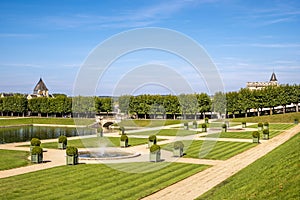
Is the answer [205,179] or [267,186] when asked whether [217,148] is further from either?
[267,186]

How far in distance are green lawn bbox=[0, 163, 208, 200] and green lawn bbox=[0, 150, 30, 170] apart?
2922 millimetres

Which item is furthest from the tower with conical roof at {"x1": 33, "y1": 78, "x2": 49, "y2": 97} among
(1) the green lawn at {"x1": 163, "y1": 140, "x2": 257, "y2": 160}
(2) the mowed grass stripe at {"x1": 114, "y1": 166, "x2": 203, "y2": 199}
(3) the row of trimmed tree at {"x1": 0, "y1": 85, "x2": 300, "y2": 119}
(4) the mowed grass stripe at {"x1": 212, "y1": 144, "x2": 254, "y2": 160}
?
(2) the mowed grass stripe at {"x1": 114, "y1": 166, "x2": 203, "y2": 199}

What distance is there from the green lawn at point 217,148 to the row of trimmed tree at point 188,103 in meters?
38.6

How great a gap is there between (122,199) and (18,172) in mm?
8093

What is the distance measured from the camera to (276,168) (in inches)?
646

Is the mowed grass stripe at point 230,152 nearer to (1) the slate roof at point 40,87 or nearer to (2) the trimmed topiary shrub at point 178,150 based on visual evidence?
(2) the trimmed topiary shrub at point 178,150

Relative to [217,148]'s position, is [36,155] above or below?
above

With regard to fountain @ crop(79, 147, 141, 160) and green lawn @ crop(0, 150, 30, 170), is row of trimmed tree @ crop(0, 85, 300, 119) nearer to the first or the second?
fountain @ crop(79, 147, 141, 160)

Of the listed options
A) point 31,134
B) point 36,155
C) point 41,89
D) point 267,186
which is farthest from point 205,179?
point 41,89

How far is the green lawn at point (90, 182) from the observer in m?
15.5

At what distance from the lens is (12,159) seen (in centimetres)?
2484

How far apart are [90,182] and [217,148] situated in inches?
593

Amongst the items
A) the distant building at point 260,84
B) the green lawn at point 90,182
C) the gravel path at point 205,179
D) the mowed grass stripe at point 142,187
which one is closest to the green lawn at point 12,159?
the green lawn at point 90,182

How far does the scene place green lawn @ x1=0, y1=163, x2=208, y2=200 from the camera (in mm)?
15523
